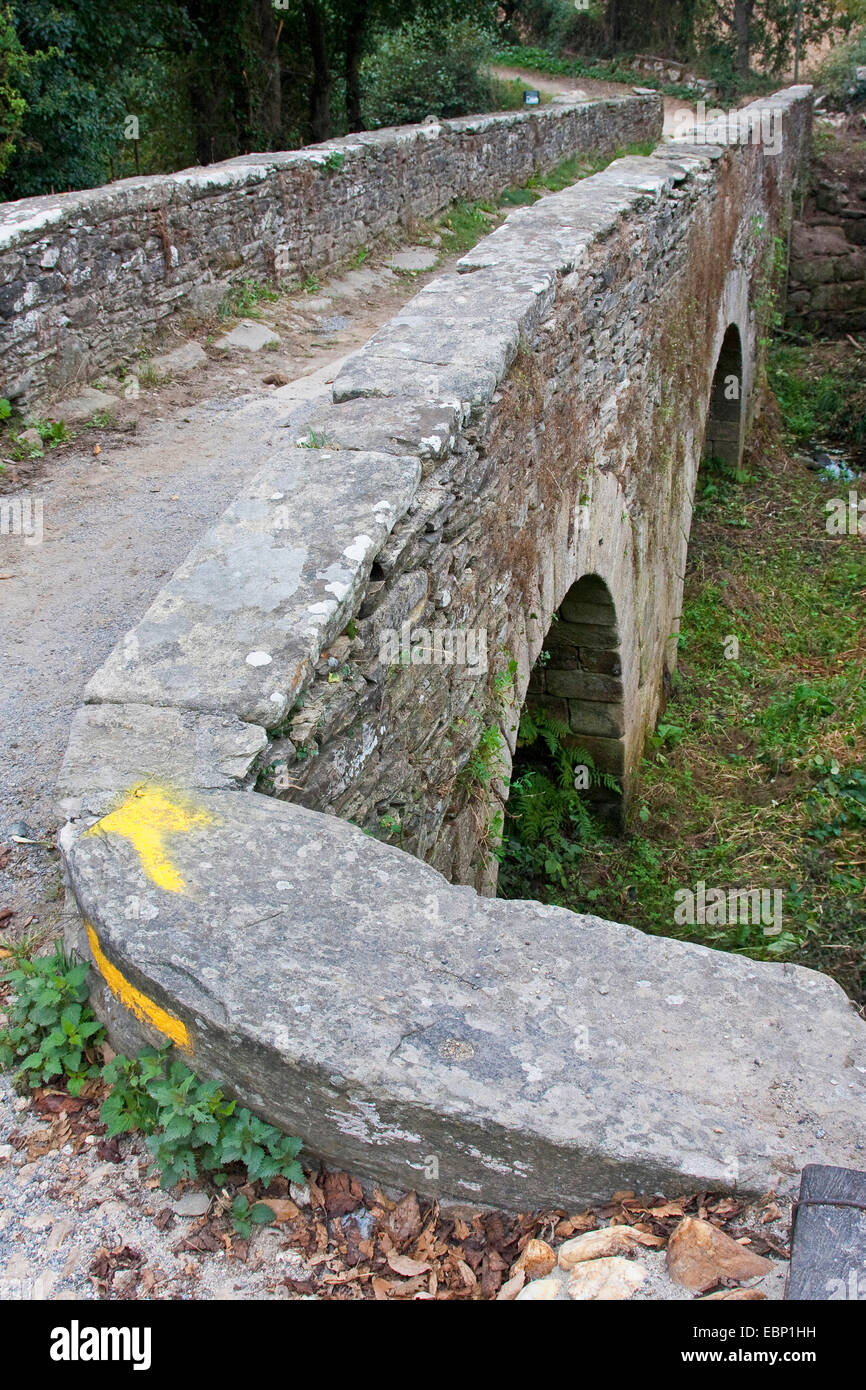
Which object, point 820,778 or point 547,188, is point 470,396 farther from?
point 547,188

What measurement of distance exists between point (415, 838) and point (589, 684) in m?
3.69

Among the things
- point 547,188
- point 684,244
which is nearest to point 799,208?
point 547,188

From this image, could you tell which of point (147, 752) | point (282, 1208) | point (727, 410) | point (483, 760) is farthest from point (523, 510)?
point (727, 410)

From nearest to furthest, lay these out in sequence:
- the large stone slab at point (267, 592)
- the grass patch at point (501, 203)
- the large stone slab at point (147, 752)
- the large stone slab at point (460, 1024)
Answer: the large stone slab at point (460, 1024) < the large stone slab at point (147, 752) < the large stone slab at point (267, 592) < the grass patch at point (501, 203)

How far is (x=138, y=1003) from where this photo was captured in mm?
1950

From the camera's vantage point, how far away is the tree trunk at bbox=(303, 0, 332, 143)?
1497 cm

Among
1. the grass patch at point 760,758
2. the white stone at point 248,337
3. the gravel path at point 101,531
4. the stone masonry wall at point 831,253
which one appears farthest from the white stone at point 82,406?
the stone masonry wall at point 831,253

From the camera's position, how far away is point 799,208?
1587 centimetres

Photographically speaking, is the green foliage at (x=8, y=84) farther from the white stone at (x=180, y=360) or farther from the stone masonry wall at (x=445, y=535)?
the stone masonry wall at (x=445, y=535)

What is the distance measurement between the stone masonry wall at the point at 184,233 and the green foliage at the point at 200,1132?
4.83 metres

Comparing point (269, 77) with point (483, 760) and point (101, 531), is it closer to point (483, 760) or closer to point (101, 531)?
point (101, 531)

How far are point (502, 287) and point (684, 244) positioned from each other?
3.35 m

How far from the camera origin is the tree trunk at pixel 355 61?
1538cm

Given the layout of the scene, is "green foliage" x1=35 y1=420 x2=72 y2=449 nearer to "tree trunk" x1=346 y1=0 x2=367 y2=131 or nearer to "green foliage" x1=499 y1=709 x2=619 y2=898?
"green foliage" x1=499 y1=709 x2=619 y2=898
